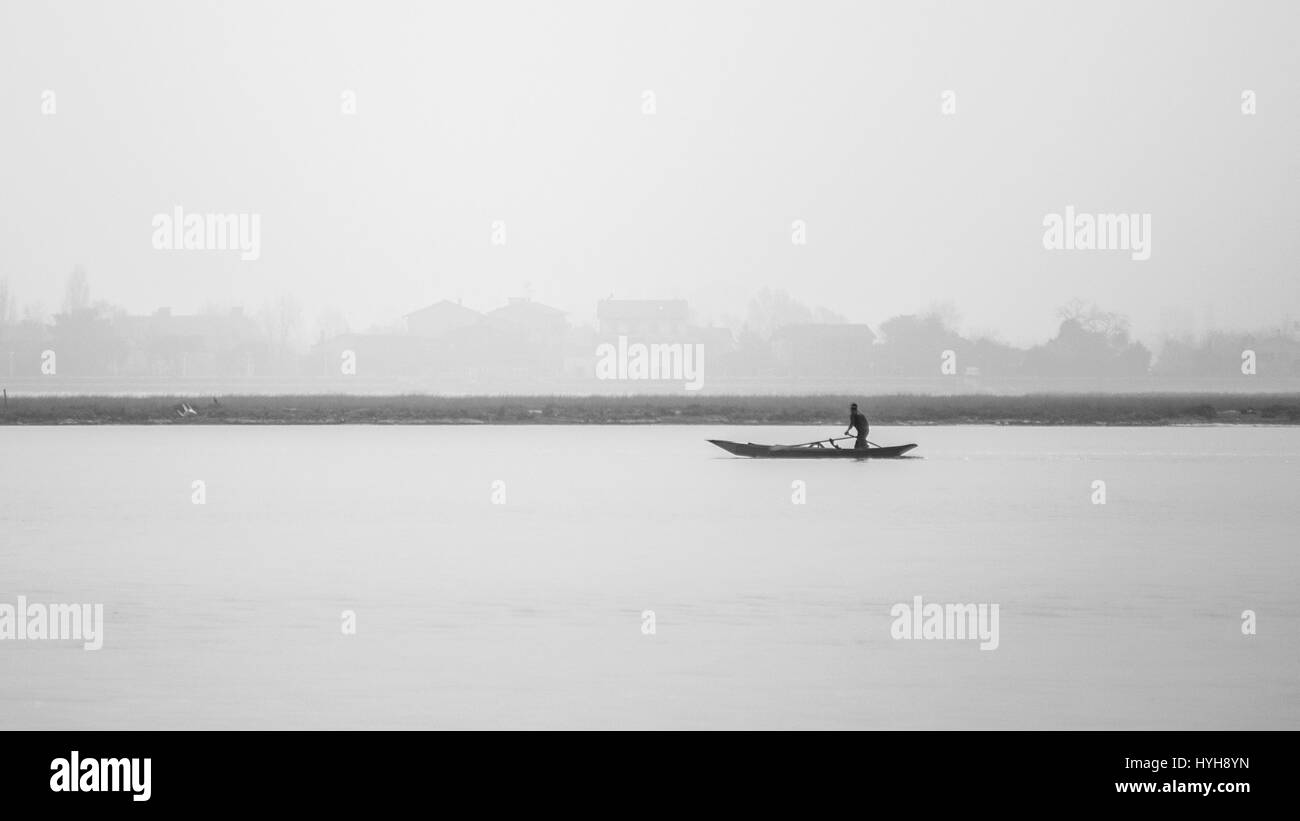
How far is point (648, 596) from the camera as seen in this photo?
50.2 ft

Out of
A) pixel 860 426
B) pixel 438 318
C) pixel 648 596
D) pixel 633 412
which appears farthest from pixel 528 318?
pixel 648 596

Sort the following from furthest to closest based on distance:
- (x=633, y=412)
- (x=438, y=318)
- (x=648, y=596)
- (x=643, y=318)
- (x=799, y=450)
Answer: (x=438, y=318) → (x=643, y=318) → (x=633, y=412) → (x=799, y=450) → (x=648, y=596)

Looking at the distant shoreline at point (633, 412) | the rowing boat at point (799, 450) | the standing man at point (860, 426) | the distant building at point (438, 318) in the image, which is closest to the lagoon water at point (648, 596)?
the rowing boat at point (799, 450)

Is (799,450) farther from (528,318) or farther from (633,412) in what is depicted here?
(528,318)

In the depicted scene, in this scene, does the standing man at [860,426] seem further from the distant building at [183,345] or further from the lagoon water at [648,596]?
the distant building at [183,345]

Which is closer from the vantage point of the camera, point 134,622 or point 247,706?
point 247,706

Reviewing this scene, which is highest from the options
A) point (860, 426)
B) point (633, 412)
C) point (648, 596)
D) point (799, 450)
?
point (633, 412)

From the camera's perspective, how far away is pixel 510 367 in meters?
118

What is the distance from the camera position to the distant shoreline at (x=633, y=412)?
198 ft

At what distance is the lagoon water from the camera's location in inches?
412

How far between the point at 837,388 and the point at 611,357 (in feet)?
61.8

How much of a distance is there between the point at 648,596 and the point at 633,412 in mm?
48933
